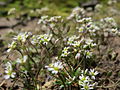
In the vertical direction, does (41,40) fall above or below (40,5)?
below

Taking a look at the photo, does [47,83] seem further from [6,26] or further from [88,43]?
[6,26]

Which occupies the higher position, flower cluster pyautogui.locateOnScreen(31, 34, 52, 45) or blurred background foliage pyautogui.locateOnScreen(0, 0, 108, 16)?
blurred background foliage pyautogui.locateOnScreen(0, 0, 108, 16)

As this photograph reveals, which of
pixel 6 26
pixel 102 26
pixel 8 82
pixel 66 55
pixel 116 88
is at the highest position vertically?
pixel 6 26

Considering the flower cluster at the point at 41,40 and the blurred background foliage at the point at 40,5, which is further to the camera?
the blurred background foliage at the point at 40,5

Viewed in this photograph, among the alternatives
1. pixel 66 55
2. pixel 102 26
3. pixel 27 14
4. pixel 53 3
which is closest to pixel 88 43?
pixel 66 55

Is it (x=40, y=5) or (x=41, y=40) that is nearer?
(x=41, y=40)

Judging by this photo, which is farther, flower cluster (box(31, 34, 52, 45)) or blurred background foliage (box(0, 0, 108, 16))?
blurred background foliage (box(0, 0, 108, 16))

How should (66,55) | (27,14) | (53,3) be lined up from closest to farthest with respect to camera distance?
1. (66,55)
2. (27,14)
3. (53,3)

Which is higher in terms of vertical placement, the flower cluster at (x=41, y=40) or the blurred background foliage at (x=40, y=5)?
the blurred background foliage at (x=40, y=5)

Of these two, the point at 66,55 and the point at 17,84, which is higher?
the point at 66,55

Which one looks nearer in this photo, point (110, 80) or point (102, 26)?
point (110, 80)

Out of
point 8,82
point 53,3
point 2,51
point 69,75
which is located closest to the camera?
point 69,75
